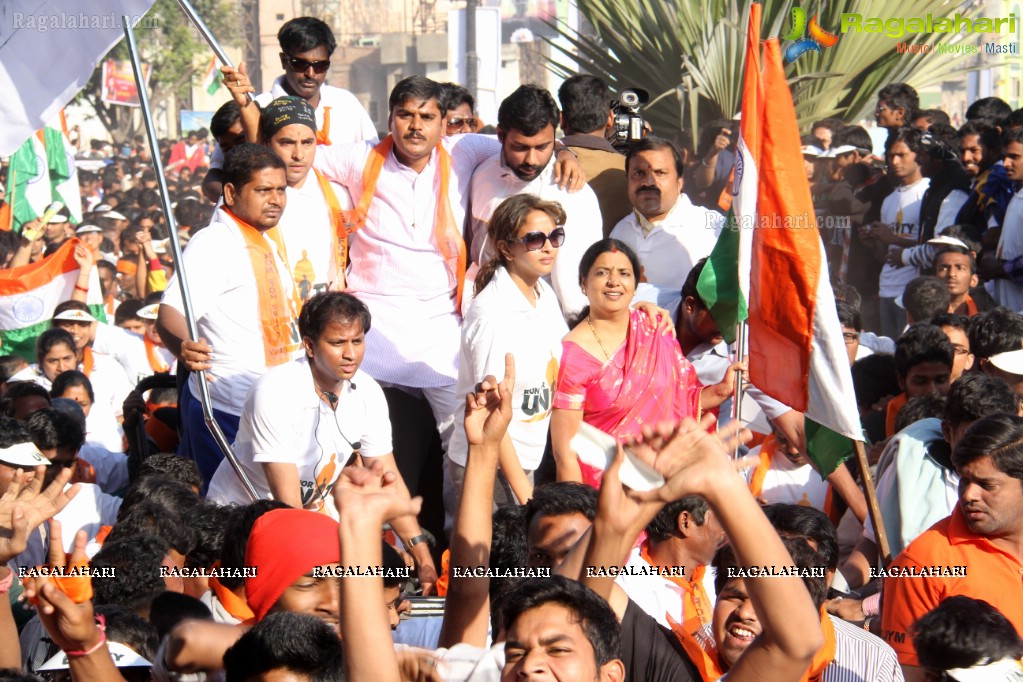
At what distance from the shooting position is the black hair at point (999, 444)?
4.00 metres

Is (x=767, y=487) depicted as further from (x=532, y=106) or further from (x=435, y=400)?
(x=532, y=106)

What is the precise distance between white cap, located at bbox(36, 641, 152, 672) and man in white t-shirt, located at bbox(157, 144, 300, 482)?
1958 millimetres

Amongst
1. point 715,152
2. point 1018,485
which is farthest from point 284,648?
point 715,152

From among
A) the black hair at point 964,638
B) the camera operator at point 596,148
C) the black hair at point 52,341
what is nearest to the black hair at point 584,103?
the camera operator at point 596,148

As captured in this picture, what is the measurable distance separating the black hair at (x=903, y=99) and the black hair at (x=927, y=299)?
3.14 m

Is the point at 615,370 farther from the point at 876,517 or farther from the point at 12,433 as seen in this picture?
the point at 12,433

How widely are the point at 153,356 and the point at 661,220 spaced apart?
4.25 m

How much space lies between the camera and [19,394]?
682 cm

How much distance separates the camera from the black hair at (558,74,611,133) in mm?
6517

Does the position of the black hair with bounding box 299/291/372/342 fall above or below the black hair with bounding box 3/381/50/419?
above

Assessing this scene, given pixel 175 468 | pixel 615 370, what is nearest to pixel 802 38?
pixel 615 370

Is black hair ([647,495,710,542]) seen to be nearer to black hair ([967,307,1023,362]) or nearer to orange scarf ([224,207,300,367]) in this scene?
orange scarf ([224,207,300,367])

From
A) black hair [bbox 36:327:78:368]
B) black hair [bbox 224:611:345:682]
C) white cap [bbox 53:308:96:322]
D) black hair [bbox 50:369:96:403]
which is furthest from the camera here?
white cap [bbox 53:308:96:322]

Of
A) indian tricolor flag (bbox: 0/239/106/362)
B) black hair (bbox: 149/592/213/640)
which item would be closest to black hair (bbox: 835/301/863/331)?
black hair (bbox: 149/592/213/640)
